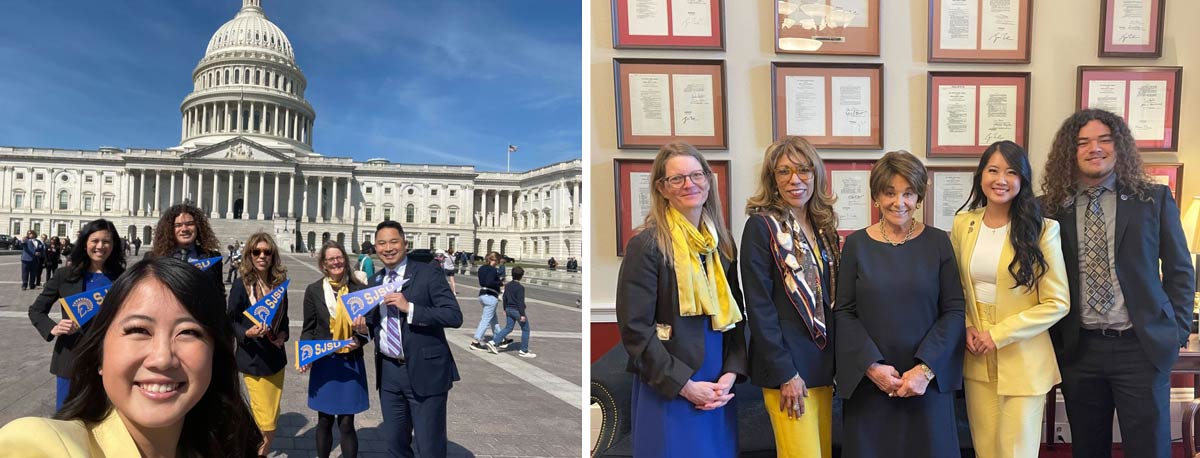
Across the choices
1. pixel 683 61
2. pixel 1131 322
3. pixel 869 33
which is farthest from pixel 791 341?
pixel 869 33

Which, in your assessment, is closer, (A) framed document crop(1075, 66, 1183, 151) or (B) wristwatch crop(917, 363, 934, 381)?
(B) wristwatch crop(917, 363, 934, 381)

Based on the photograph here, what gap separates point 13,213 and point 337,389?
217ft

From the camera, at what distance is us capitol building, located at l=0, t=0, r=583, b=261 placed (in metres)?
55.9

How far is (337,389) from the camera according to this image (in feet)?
10.3

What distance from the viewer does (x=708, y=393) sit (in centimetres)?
221

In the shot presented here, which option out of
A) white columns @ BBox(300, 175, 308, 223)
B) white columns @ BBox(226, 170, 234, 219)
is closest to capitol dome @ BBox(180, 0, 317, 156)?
white columns @ BBox(300, 175, 308, 223)

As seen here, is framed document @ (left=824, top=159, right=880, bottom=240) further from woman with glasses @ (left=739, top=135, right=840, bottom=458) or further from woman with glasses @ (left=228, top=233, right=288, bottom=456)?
woman with glasses @ (left=228, top=233, right=288, bottom=456)

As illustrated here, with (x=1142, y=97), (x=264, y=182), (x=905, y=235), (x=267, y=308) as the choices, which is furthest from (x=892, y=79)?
(x=264, y=182)

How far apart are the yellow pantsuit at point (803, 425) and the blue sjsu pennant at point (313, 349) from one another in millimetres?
1882

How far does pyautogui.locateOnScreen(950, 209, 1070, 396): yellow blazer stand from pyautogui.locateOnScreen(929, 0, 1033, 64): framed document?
1551 mm

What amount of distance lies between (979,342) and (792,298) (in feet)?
2.32

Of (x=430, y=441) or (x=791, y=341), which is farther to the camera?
(x=430, y=441)

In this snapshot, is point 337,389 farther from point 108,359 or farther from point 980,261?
point 980,261

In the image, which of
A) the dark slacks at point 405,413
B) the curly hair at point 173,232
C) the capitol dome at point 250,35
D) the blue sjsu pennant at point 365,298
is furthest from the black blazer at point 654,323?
the capitol dome at point 250,35
